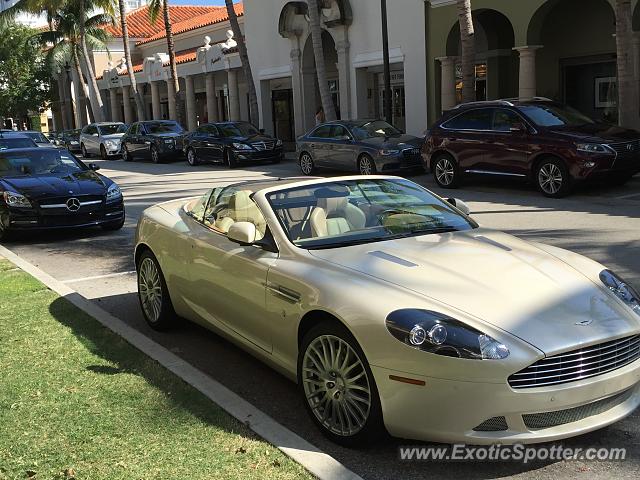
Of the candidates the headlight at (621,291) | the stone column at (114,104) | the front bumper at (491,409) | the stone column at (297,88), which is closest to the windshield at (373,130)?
the stone column at (297,88)

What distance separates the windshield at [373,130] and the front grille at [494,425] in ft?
49.0

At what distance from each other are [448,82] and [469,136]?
8.37 m

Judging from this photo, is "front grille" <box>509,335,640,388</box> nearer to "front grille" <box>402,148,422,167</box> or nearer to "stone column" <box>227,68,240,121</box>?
"front grille" <box>402,148,422,167</box>

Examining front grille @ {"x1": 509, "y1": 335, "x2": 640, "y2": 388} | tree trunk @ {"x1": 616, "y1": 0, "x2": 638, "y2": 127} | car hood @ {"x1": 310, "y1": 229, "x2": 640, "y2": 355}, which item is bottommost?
front grille @ {"x1": 509, "y1": 335, "x2": 640, "y2": 388}

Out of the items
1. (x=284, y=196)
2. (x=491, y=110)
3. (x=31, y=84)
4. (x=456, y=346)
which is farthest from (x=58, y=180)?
(x=31, y=84)

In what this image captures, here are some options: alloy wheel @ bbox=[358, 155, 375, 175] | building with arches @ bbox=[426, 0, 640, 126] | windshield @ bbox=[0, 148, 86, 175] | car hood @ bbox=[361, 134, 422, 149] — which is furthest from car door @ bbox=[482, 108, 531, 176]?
windshield @ bbox=[0, 148, 86, 175]

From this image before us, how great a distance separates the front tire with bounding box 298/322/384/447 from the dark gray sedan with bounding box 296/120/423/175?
13333mm

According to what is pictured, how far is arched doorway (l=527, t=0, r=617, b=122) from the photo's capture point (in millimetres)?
20281

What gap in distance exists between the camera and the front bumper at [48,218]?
10562 mm

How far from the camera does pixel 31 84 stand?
55.8 m

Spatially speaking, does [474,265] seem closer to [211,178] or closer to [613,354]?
[613,354]

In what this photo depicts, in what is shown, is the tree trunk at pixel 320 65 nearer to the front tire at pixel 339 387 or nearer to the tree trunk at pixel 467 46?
the tree trunk at pixel 467 46

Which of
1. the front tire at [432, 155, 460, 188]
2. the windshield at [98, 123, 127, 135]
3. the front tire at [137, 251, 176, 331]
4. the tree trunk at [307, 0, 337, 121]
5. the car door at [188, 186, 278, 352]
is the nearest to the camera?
the car door at [188, 186, 278, 352]

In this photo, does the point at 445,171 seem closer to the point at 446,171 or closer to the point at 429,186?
the point at 446,171
